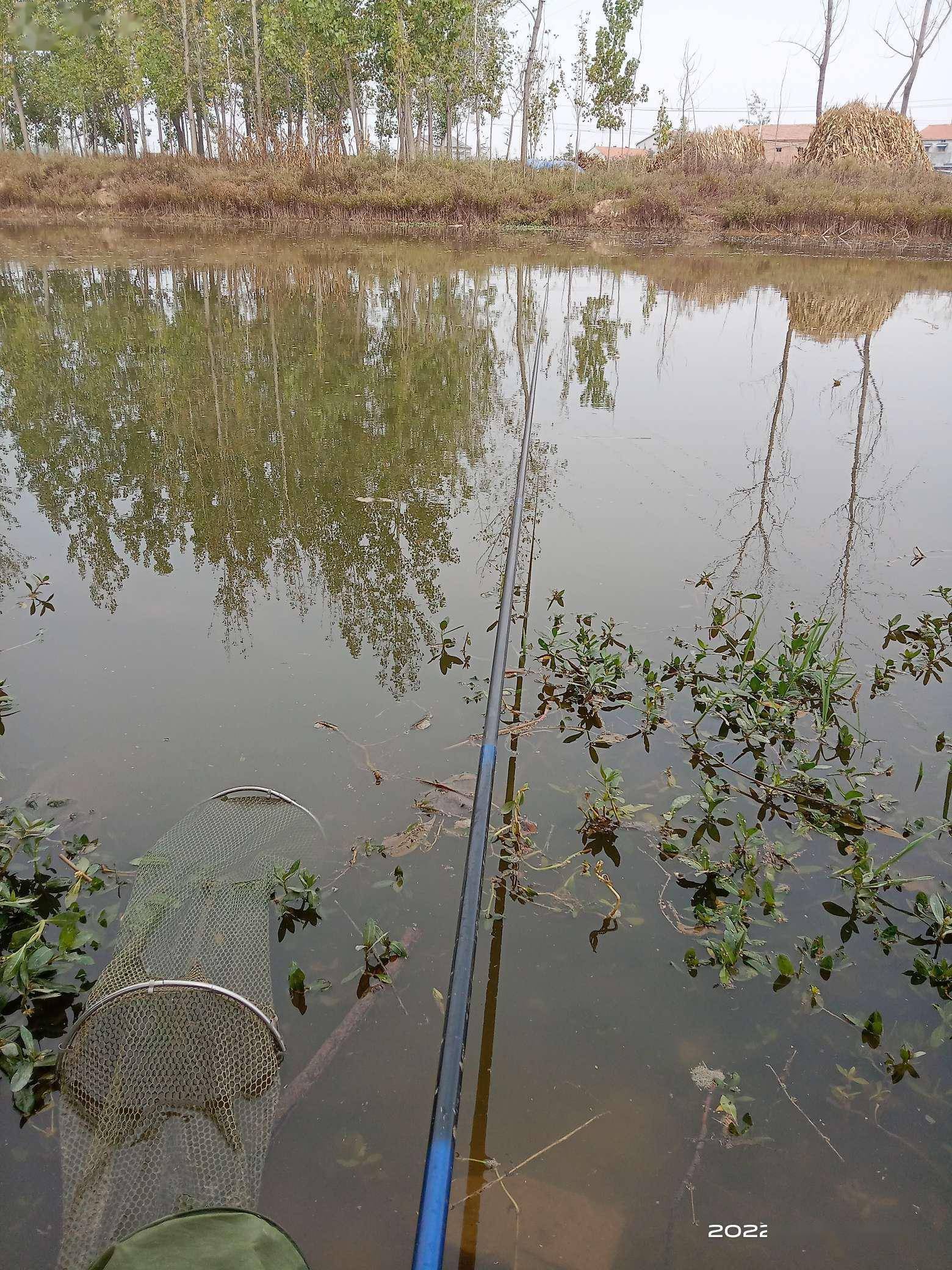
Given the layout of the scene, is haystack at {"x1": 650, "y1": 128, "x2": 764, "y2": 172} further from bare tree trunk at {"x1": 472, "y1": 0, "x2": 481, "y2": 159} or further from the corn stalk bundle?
the corn stalk bundle

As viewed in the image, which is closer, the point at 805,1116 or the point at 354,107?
the point at 805,1116

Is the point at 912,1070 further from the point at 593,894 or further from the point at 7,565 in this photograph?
the point at 7,565

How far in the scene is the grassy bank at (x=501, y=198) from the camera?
19094 mm

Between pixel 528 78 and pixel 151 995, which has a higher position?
pixel 528 78

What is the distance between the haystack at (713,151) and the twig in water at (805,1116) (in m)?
26.5

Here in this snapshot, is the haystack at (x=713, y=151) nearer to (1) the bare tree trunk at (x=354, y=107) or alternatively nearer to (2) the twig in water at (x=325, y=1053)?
(1) the bare tree trunk at (x=354, y=107)

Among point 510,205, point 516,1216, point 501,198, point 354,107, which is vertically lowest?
point 516,1216

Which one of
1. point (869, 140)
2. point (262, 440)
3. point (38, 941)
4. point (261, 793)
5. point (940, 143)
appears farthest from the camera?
point (940, 143)

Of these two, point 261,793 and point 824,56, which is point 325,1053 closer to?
point 261,793

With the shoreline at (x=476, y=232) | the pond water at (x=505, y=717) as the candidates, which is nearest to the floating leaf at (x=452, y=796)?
the pond water at (x=505, y=717)

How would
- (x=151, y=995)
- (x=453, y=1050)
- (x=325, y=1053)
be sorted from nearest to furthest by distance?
(x=453, y=1050)
(x=151, y=995)
(x=325, y=1053)

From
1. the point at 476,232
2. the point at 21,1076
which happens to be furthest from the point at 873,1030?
the point at 476,232

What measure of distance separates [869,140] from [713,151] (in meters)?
4.21

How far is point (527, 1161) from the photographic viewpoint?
1.65 metres
